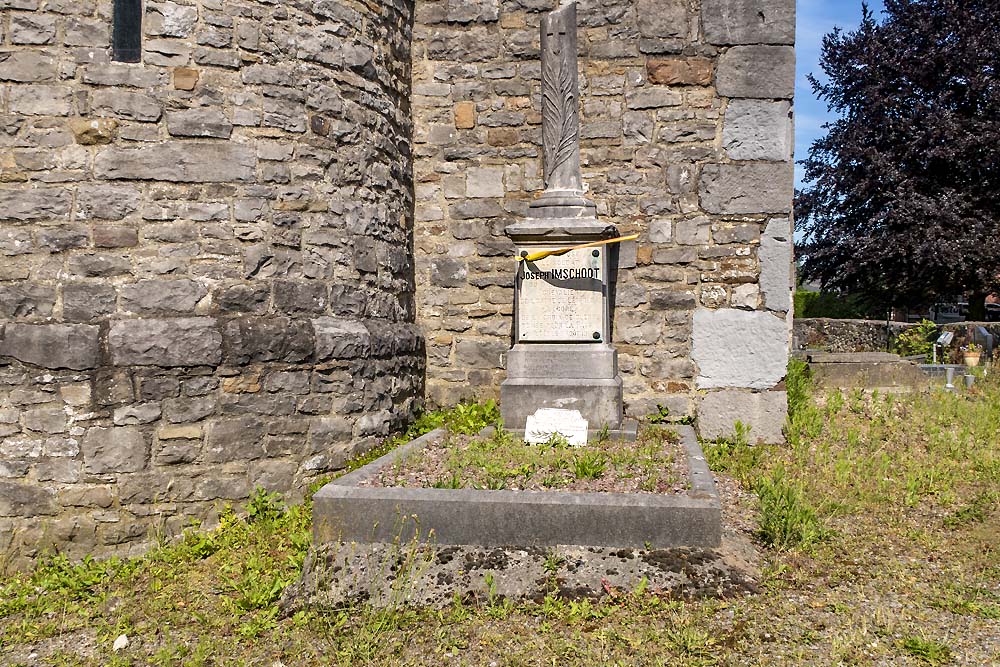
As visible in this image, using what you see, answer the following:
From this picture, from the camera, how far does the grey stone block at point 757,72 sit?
5.91m

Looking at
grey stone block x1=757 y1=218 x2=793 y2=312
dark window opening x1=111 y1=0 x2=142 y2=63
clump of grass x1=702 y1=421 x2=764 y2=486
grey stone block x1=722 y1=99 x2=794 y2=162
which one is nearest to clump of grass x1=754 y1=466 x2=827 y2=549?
clump of grass x1=702 y1=421 x2=764 y2=486

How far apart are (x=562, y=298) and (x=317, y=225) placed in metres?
1.91

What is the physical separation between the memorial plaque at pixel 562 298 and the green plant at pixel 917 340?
1070 cm

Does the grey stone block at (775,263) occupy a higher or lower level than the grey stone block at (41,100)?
lower

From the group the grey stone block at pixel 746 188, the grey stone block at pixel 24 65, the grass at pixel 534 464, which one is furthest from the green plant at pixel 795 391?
the grey stone block at pixel 24 65

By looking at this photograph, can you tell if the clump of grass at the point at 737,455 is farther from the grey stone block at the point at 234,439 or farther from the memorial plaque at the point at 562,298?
the grey stone block at the point at 234,439

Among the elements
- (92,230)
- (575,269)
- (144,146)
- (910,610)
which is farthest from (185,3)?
(910,610)

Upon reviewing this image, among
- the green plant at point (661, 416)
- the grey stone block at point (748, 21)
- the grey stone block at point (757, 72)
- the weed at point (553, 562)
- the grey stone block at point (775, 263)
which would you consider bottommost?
the weed at point (553, 562)

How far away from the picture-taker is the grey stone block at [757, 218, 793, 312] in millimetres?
5941

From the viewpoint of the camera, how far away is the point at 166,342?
4523mm

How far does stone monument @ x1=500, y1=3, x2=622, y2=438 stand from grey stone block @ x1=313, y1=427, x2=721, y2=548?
151cm

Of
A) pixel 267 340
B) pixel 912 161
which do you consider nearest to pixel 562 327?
pixel 267 340

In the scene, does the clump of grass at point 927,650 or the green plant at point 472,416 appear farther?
the green plant at point 472,416

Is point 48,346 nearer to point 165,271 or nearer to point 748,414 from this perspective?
point 165,271
